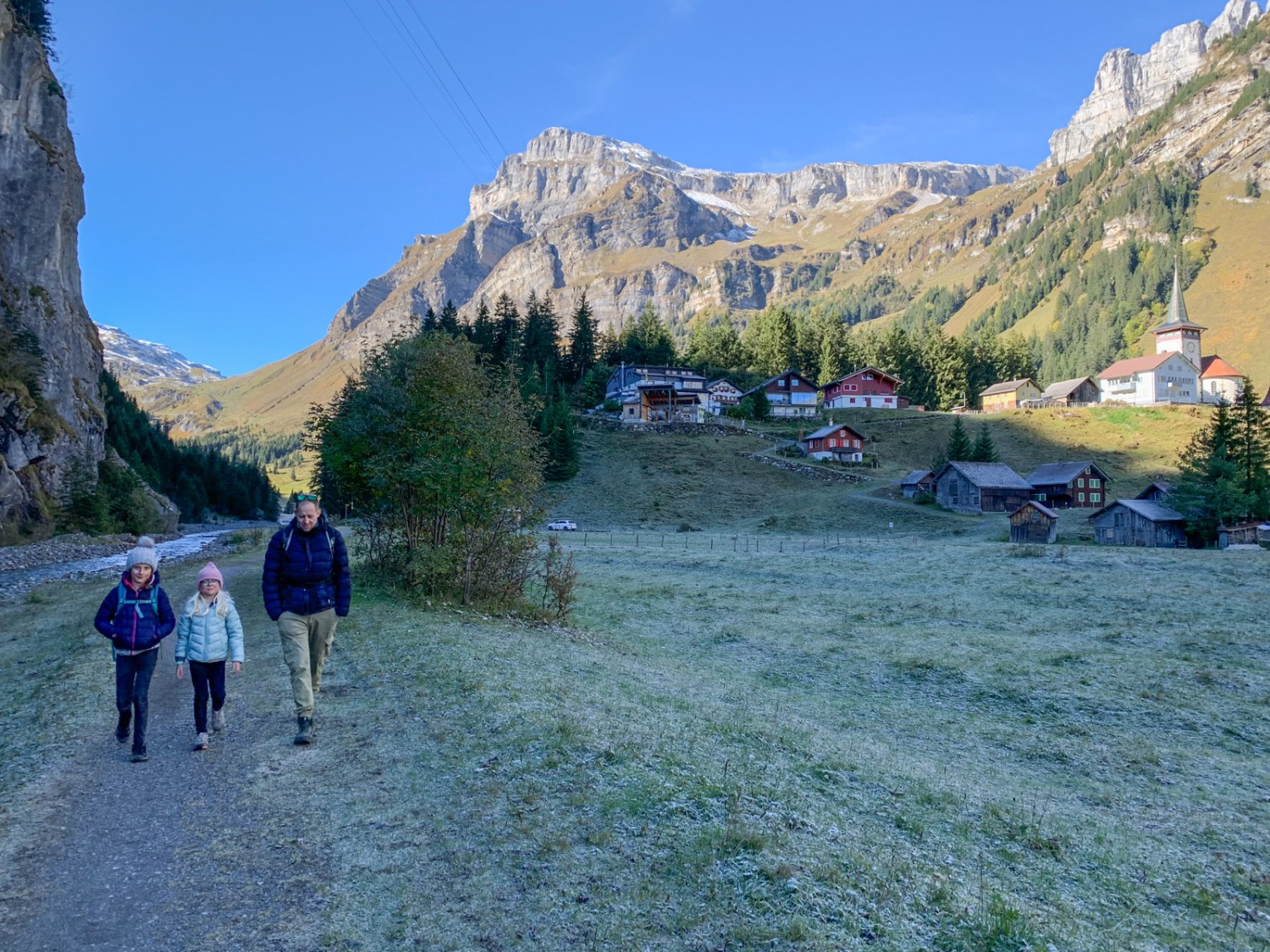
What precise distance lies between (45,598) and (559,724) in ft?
85.1

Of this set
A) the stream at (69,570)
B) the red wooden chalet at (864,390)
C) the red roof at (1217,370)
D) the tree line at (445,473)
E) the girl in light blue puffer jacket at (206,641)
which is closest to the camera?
the girl in light blue puffer jacket at (206,641)

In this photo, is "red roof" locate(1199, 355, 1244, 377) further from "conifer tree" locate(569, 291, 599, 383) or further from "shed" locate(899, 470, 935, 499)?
"conifer tree" locate(569, 291, 599, 383)

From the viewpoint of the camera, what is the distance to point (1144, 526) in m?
50.8

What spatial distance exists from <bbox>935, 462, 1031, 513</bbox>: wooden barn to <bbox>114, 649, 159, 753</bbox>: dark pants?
6927 cm

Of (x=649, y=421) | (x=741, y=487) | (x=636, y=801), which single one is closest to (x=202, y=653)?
(x=636, y=801)

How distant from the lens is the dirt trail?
5305mm

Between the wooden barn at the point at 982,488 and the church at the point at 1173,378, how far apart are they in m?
57.8

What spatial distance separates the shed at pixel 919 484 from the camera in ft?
240

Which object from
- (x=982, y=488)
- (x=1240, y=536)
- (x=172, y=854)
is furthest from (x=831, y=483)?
(x=172, y=854)

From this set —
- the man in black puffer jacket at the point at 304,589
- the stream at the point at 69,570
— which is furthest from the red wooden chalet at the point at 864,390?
the man in black puffer jacket at the point at 304,589

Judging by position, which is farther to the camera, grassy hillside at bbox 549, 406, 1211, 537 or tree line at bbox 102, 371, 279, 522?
tree line at bbox 102, 371, 279, 522

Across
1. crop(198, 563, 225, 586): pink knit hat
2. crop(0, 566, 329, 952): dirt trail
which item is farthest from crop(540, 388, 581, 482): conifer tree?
crop(0, 566, 329, 952): dirt trail

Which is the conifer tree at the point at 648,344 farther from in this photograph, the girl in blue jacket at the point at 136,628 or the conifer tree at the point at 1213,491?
the girl in blue jacket at the point at 136,628

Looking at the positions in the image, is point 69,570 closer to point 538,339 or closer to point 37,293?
point 37,293
